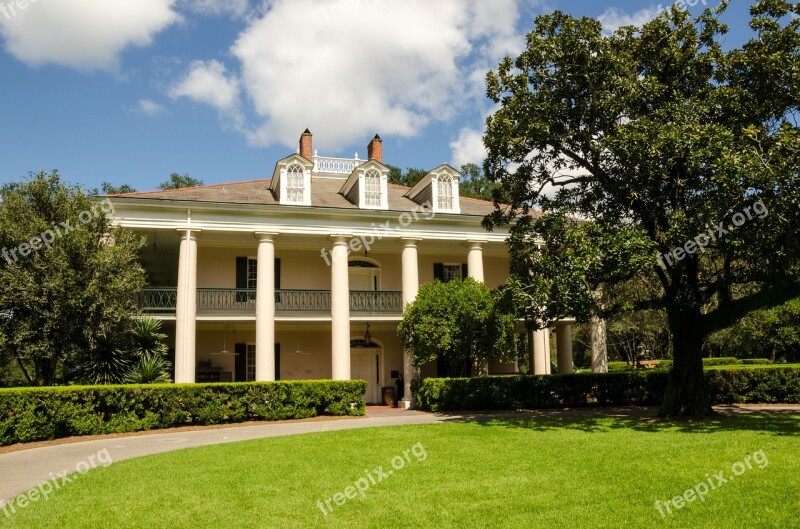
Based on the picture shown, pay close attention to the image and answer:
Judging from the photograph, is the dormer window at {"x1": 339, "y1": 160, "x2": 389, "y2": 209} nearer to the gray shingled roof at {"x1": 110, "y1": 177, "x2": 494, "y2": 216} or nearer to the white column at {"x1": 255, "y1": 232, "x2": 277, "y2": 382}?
the gray shingled roof at {"x1": 110, "y1": 177, "x2": 494, "y2": 216}

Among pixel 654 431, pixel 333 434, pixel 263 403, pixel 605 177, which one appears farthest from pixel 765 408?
pixel 263 403

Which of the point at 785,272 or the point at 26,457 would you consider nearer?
the point at 26,457

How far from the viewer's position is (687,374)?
1546 cm

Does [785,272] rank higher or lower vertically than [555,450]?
higher

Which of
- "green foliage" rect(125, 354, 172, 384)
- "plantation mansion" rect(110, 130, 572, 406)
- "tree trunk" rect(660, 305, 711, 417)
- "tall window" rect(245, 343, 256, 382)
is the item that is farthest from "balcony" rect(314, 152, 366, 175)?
"tree trunk" rect(660, 305, 711, 417)

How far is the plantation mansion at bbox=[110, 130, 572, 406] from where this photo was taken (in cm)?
2095

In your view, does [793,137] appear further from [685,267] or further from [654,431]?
[654,431]

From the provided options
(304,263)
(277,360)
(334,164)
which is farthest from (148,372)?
(334,164)

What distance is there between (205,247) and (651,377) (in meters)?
16.9

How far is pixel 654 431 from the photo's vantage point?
42.4 ft

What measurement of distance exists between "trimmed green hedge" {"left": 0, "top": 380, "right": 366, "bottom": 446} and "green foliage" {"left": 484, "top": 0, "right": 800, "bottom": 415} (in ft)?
23.3

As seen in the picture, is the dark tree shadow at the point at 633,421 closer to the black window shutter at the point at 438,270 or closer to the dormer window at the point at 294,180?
the black window shutter at the point at 438,270

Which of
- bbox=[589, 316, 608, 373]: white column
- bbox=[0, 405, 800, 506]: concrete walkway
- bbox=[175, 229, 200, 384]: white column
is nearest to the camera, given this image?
bbox=[0, 405, 800, 506]: concrete walkway

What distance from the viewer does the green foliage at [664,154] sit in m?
12.5
